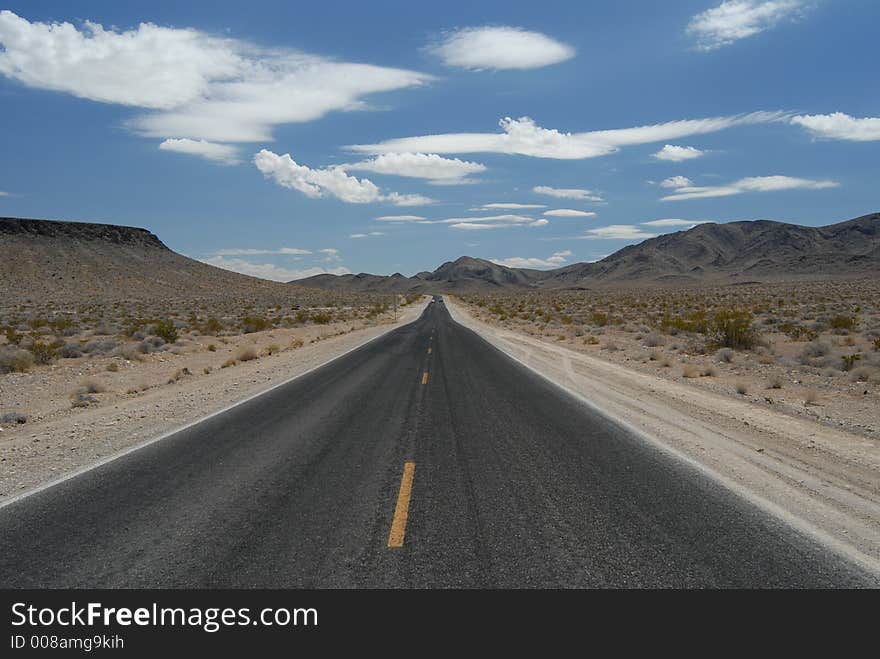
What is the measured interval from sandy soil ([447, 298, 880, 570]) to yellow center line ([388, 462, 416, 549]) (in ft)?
11.8

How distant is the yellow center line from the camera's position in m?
5.30

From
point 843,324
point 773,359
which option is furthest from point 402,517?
point 843,324

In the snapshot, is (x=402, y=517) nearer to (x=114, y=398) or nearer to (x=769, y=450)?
(x=769, y=450)

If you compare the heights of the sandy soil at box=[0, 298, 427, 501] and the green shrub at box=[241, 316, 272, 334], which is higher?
the green shrub at box=[241, 316, 272, 334]

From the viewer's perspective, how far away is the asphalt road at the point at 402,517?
4.69 metres

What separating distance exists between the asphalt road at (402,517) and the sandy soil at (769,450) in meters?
0.41

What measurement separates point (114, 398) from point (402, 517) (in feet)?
38.8

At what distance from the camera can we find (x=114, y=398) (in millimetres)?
14992

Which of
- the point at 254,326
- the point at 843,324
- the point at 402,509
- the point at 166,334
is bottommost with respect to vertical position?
the point at 402,509

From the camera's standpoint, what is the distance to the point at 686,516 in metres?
5.94

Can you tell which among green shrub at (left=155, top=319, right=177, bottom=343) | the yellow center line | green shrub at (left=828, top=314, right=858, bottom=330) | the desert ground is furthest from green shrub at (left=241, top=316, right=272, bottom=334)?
the yellow center line

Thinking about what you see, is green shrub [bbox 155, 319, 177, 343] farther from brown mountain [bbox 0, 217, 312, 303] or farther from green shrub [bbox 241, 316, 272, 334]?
brown mountain [bbox 0, 217, 312, 303]

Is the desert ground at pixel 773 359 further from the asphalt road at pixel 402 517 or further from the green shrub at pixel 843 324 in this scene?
the asphalt road at pixel 402 517

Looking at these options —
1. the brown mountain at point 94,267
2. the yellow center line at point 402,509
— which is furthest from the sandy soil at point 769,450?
the brown mountain at point 94,267
